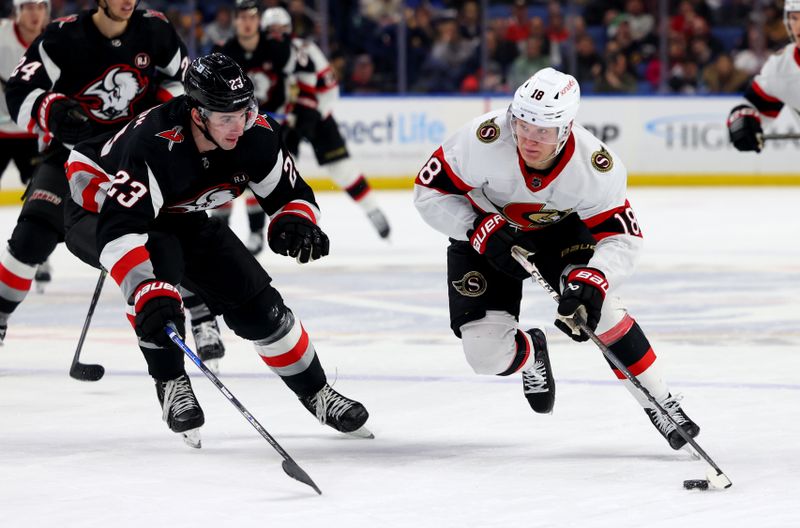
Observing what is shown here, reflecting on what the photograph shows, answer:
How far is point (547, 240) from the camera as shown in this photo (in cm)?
398

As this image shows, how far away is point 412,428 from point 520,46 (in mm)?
8569

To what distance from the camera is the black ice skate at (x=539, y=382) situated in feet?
13.2

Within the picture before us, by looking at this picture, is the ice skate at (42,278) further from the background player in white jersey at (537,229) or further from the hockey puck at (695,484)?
the hockey puck at (695,484)

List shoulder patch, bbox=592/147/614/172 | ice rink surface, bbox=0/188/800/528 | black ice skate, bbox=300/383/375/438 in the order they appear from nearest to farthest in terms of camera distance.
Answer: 1. ice rink surface, bbox=0/188/800/528
2. shoulder patch, bbox=592/147/614/172
3. black ice skate, bbox=300/383/375/438

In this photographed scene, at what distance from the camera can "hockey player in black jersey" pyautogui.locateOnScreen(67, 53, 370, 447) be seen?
3625 millimetres

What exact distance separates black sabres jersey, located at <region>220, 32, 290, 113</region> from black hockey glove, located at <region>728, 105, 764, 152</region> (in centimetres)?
316

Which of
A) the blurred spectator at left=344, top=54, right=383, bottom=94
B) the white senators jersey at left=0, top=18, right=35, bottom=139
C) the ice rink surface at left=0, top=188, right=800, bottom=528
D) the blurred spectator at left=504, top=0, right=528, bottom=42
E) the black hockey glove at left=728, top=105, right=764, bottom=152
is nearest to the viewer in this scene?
the ice rink surface at left=0, top=188, right=800, bottom=528

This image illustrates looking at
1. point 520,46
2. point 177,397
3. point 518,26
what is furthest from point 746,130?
point 518,26

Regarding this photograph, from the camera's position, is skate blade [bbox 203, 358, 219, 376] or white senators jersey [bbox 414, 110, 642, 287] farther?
skate blade [bbox 203, 358, 219, 376]

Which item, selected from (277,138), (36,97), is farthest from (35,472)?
(36,97)

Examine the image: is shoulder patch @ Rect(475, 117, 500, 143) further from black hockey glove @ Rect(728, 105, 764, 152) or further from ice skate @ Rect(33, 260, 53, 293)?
ice skate @ Rect(33, 260, 53, 293)

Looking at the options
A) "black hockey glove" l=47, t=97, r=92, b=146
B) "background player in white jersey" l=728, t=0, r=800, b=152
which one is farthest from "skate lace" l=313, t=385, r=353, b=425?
"background player in white jersey" l=728, t=0, r=800, b=152

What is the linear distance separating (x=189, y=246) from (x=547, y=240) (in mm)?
967

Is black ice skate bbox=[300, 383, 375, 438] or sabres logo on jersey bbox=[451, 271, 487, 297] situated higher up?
sabres logo on jersey bbox=[451, 271, 487, 297]
